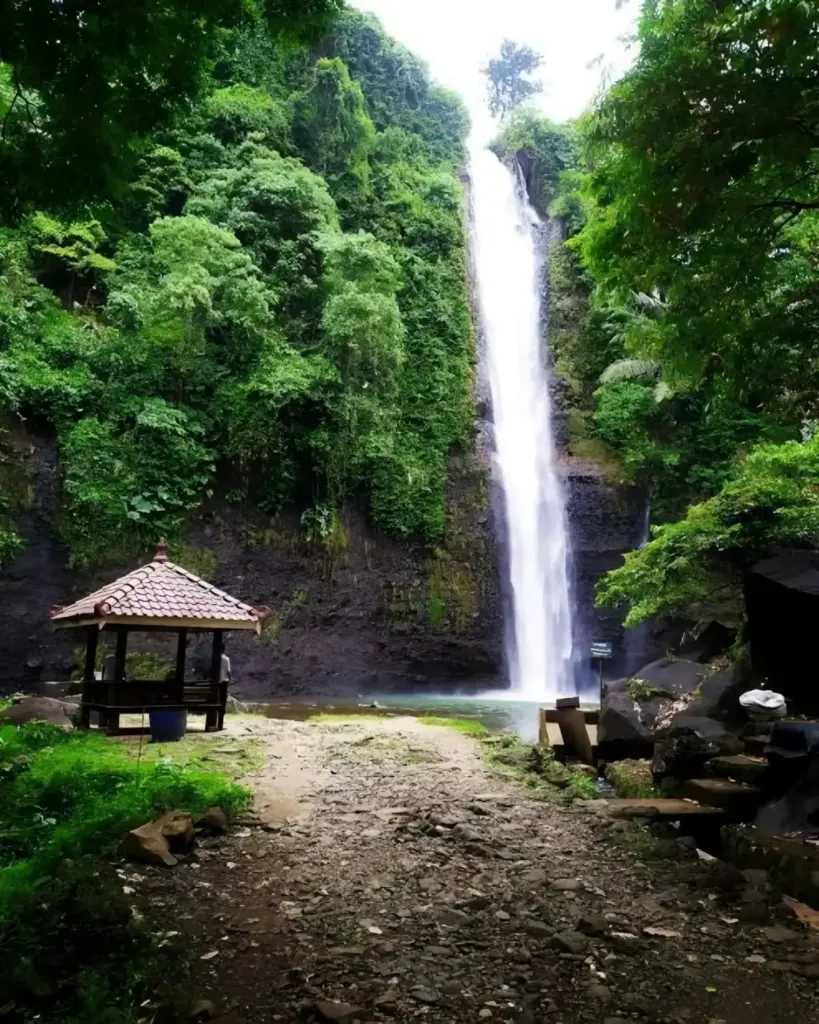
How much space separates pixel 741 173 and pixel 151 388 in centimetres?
1593

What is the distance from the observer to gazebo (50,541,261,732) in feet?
29.6

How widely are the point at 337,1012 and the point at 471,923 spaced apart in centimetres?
119

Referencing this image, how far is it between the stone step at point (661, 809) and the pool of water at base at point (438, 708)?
504cm

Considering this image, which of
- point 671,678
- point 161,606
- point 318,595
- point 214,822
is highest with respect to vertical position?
point 318,595

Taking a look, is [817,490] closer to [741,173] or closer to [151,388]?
[741,173]

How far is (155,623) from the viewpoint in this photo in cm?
908

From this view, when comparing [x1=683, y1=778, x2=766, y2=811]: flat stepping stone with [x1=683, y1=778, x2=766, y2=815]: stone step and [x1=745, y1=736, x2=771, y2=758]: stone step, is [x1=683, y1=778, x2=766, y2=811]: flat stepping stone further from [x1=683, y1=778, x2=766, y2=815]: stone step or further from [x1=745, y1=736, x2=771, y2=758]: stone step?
[x1=745, y1=736, x2=771, y2=758]: stone step

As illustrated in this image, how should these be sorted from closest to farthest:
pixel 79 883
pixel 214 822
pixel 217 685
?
pixel 79 883, pixel 214 822, pixel 217 685

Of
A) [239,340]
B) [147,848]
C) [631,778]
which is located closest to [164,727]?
[147,848]

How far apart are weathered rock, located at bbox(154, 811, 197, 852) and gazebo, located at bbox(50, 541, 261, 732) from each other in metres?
4.19

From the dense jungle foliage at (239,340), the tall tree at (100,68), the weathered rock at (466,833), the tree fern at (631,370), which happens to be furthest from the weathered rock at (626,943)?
the tree fern at (631,370)

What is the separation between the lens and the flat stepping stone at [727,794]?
564 cm

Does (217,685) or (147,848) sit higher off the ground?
(217,685)

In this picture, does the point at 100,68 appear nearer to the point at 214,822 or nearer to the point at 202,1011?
the point at 202,1011
